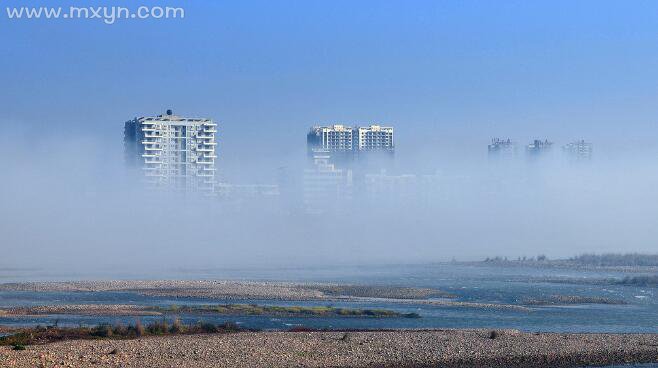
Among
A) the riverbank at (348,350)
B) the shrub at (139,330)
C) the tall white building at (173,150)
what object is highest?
the tall white building at (173,150)

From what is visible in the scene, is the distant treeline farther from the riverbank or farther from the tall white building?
the riverbank

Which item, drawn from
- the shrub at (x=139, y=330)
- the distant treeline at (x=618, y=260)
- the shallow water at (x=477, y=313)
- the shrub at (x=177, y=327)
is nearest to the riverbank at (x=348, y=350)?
the shrub at (x=139, y=330)

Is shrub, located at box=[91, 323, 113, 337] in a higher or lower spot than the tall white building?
lower

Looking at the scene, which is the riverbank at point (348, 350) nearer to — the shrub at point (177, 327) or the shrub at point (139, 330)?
the shrub at point (139, 330)

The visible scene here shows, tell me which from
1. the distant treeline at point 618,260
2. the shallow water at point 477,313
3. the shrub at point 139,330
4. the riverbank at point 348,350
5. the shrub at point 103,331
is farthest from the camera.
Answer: the distant treeline at point 618,260

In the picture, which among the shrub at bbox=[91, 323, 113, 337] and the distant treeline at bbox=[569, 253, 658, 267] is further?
the distant treeline at bbox=[569, 253, 658, 267]

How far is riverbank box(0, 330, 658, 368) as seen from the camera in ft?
118

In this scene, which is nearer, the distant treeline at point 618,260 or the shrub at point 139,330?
the shrub at point 139,330

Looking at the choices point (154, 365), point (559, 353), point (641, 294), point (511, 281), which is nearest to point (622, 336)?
point (559, 353)

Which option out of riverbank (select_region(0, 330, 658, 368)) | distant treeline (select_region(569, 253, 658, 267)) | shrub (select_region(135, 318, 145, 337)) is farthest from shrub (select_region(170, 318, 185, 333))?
distant treeline (select_region(569, 253, 658, 267))

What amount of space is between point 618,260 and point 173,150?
6943cm

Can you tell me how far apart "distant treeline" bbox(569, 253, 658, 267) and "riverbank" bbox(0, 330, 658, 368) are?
9810 cm

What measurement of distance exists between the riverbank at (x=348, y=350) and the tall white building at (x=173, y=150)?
130056mm

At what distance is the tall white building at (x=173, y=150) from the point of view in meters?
173
